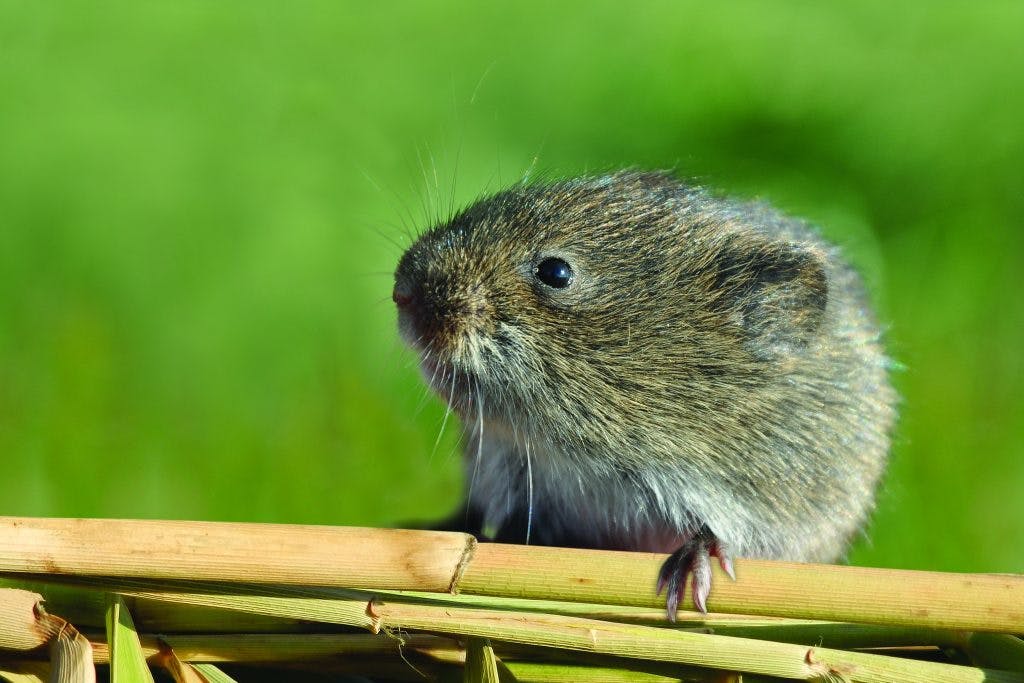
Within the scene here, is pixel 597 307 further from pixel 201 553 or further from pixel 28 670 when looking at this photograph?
pixel 28 670

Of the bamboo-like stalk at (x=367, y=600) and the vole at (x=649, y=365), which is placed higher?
the vole at (x=649, y=365)

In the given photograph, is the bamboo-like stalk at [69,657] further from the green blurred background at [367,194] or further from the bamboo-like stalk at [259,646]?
the green blurred background at [367,194]

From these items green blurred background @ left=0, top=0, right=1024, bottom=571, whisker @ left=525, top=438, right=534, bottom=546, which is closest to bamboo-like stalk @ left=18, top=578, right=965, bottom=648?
whisker @ left=525, top=438, right=534, bottom=546

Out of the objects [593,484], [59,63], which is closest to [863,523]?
[593,484]

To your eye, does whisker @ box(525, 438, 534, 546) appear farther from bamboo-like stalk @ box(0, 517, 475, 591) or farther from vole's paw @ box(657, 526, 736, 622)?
bamboo-like stalk @ box(0, 517, 475, 591)

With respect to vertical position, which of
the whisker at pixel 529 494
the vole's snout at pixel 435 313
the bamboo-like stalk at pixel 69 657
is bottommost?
the bamboo-like stalk at pixel 69 657

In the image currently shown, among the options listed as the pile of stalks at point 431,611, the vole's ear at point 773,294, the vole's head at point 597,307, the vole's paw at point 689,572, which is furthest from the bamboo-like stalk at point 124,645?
the vole's ear at point 773,294

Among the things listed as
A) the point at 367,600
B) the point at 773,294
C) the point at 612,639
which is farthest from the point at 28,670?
the point at 773,294
